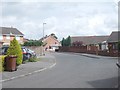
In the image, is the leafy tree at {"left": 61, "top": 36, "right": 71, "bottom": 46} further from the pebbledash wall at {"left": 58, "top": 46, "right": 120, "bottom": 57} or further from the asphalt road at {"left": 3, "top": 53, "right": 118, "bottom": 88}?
the asphalt road at {"left": 3, "top": 53, "right": 118, "bottom": 88}

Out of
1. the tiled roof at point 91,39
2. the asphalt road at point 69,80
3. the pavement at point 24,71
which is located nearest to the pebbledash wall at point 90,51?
the tiled roof at point 91,39

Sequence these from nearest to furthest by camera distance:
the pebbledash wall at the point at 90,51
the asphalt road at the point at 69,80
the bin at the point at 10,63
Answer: the asphalt road at the point at 69,80 < the bin at the point at 10,63 < the pebbledash wall at the point at 90,51

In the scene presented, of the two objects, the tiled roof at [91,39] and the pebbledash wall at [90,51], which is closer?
the pebbledash wall at [90,51]

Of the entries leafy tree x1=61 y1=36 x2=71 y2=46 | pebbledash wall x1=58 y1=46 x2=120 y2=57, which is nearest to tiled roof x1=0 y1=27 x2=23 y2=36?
pebbledash wall x1=58 y1=46 x2=120 y2=57

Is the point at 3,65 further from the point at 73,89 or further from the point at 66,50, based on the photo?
the point at 66,50

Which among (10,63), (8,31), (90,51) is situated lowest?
(90,51)

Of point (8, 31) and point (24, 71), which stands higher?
point (8, 31)

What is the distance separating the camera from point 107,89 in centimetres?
1200

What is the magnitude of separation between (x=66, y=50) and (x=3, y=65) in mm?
74197

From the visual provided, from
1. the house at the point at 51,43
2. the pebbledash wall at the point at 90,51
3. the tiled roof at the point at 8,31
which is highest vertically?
the tiled roof at the point at 8,31

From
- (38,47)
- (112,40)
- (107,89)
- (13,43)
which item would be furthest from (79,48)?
(107,89)

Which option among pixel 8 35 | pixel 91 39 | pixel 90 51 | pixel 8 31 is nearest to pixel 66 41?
pixel 91 39

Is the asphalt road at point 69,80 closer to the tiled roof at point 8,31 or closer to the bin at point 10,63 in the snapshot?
the bin at point 10,63

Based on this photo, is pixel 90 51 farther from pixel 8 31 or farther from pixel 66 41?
pixel 66 41
